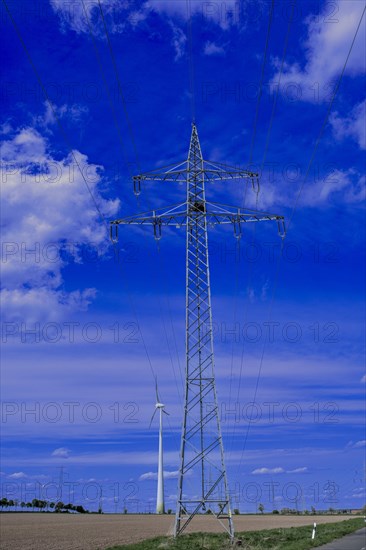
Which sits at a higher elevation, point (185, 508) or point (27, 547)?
point (185, 508)

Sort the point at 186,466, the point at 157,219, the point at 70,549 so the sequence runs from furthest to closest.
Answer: the point at 70,549
the point at 157,219
the point at 186,466

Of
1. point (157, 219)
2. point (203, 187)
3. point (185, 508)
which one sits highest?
point (203, 187)

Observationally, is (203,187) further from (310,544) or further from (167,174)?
(310,544)

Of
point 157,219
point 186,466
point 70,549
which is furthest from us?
point 70,549

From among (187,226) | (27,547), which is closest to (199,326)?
(187,226)

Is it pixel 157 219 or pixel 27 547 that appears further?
pixel 27 547

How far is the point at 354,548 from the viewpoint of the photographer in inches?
1674

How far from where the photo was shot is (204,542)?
43781 millimetres

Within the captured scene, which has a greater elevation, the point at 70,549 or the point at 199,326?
the point at 199,326

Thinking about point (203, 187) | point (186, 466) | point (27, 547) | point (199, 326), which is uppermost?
point (203, 187)

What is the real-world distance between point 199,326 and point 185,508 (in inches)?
474

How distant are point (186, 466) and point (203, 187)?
64.1 ft

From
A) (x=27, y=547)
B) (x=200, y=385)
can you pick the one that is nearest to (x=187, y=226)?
(x=200, y=385)

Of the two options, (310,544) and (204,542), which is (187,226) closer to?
(204,542)
